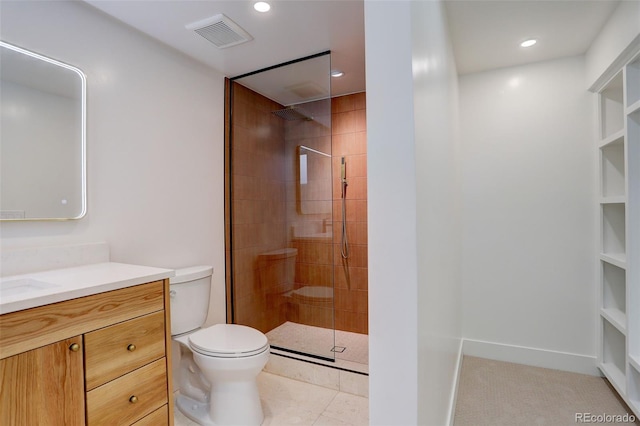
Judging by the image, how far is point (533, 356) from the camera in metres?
2.53

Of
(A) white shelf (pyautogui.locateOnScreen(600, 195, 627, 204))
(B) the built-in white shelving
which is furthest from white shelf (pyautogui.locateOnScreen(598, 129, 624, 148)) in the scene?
(A) white shelf (pyautogui.locateOnScreen(600, 195, 627, 204))

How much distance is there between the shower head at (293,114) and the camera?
9.14 feet

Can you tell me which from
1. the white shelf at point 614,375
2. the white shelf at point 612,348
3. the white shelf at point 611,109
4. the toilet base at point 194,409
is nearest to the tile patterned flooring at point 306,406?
the toilet base at point 194,409

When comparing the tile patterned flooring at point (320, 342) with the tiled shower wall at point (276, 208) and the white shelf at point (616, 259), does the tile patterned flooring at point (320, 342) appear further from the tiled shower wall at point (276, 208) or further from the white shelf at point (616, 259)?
the white shelf at point (616, 259)

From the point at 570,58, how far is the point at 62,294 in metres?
3.36

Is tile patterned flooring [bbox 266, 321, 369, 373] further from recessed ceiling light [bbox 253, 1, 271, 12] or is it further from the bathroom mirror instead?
recessed ceiling light [bbox 253, 1, 271, 12]

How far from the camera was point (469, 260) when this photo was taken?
276 centimetres

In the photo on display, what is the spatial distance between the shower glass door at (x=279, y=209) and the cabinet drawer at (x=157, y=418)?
1166mm

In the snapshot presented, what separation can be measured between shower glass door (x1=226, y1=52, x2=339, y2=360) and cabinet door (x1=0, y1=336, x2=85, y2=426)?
1.50m

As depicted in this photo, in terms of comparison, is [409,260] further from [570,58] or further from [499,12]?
[570,58]

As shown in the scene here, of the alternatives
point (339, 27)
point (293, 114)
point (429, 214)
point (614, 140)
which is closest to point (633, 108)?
point (614, 140)

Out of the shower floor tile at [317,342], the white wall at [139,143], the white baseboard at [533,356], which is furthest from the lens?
the shower floor tile at [317,342]

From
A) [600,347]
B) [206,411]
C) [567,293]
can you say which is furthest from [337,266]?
[600,347]

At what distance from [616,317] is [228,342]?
2.42m
